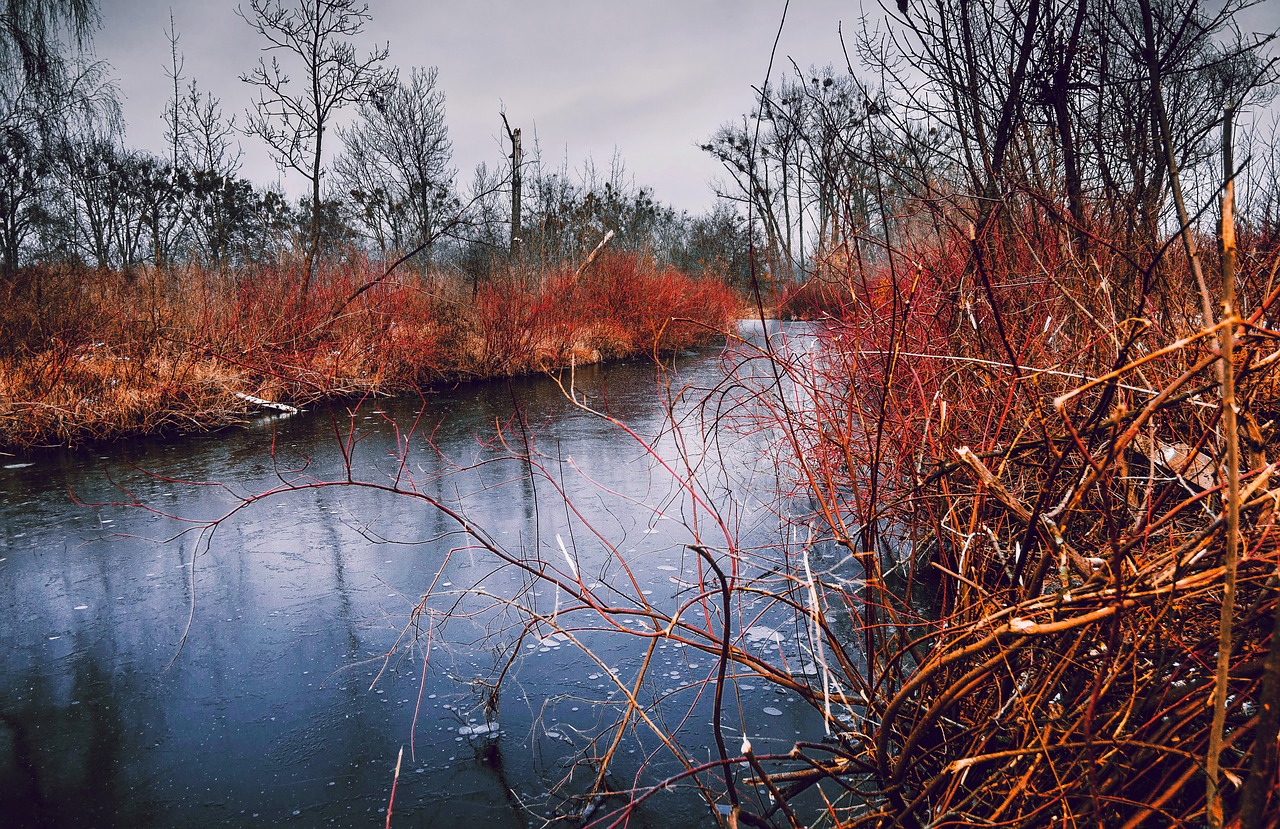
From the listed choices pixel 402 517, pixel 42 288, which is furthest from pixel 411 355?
pixel 402 517

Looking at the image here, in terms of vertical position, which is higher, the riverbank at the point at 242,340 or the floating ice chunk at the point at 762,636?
the riverbank at the point at 242,340

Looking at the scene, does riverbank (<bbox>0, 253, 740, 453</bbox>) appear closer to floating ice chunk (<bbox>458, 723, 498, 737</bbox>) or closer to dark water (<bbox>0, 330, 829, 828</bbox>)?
dark water (<bbox>0, 330, 829, 828</bbox>)

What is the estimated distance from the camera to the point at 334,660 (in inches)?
124

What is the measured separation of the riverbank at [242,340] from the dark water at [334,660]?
4.05 feet

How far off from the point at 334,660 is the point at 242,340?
796 centimetres

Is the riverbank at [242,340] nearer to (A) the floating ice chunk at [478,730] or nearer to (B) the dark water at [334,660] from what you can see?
(B) the dark water at [334,660]

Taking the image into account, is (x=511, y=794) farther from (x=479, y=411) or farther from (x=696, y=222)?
(x=696, y=222)

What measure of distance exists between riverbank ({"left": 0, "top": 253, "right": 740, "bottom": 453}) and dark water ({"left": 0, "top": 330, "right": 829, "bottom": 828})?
1.24 meters

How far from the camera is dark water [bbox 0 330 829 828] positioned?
2.31 m

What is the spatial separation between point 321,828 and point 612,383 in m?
10.2

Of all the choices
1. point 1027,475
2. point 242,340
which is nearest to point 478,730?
point 1027,475

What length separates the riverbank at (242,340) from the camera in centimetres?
765

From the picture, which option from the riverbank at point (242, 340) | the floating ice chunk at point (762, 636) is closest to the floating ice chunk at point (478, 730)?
the floating ice chunk at point (762, 636)

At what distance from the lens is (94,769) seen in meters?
2.45
